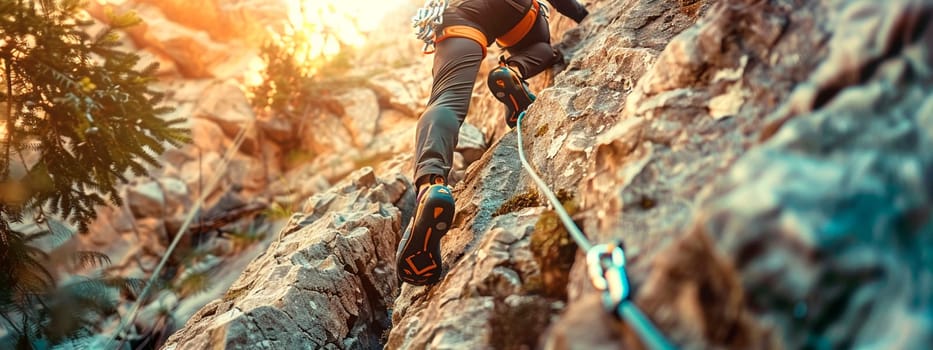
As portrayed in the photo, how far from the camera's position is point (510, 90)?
3.80 metres

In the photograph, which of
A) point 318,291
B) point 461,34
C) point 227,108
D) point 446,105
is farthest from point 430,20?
point 227,108

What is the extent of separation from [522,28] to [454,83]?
45.6 inches

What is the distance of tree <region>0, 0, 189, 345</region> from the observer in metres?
3.33

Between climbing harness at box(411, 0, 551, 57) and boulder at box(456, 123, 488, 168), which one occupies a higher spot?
climbing harness at box(411, 0, 551, 57)

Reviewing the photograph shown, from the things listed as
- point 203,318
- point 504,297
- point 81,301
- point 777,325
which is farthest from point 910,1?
point 81,301

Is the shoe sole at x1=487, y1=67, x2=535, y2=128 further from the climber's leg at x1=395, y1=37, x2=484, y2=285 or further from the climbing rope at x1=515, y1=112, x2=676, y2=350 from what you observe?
the climbing rope at x1=515, y1=112, x2=676, y2=350

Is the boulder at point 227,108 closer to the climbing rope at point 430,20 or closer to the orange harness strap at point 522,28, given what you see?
the orange harness strap at point 522,28

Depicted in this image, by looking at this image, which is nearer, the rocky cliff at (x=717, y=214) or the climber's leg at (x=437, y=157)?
the rocky cliff at (x=717, y=214)

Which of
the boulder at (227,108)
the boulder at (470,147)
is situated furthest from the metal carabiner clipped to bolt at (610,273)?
the boulder at (227,108)

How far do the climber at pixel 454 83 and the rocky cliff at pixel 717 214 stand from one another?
0.21 metres

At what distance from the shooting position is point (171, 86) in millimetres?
11055

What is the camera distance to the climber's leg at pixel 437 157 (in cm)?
240

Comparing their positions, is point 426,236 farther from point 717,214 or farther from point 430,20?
point 430,20

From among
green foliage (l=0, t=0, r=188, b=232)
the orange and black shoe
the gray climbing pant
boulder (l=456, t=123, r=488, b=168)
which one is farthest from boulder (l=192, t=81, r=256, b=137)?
the orange and black shoe
